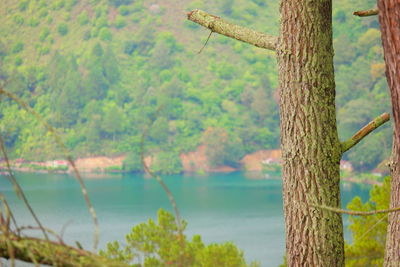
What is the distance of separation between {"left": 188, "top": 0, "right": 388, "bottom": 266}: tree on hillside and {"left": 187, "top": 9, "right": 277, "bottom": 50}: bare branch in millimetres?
75

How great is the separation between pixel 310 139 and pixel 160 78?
3586 cm

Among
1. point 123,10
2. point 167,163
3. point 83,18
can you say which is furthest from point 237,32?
point 83,18

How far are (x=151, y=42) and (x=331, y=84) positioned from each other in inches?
1477

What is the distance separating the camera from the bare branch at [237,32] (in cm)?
191

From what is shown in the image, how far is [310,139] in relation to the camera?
5.88ft

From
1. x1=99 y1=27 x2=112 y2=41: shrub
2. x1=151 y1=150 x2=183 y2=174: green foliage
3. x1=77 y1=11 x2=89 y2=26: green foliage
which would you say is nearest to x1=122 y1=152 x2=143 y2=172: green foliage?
x1=151 y1=150 x2=183 y2=174: green foliage

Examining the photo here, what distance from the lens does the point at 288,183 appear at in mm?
1821

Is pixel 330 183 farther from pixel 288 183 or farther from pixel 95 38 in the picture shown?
Answer: pixel 95 38

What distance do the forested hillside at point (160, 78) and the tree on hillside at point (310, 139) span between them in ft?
87.3

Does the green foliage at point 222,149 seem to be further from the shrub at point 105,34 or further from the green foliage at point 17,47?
the green foliage at point 17,47

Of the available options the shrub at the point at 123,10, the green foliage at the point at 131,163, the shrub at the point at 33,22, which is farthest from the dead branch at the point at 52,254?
the shrub at the point at 33,22

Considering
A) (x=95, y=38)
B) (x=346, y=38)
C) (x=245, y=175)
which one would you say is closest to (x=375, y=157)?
(x=245, y=175)

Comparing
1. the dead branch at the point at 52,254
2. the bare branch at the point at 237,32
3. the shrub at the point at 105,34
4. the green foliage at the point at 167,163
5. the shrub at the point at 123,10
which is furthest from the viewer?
the shrub at the point at 123,10

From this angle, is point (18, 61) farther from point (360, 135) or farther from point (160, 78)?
point (360, 135)
